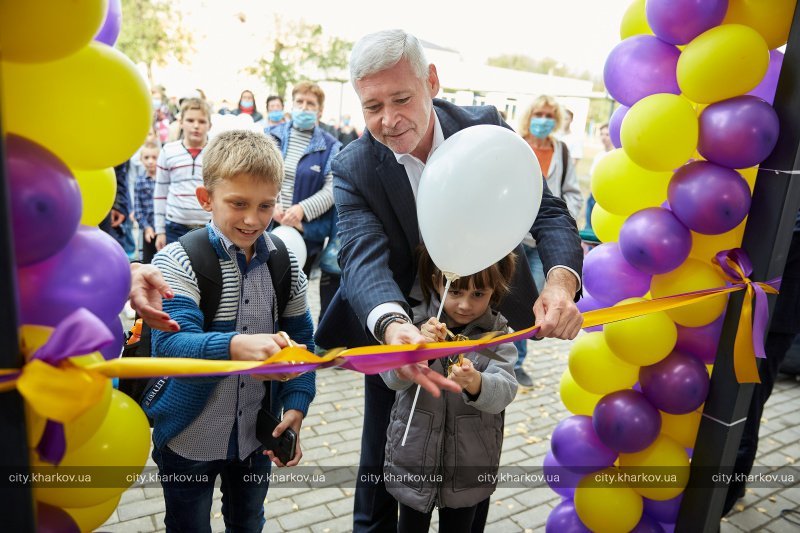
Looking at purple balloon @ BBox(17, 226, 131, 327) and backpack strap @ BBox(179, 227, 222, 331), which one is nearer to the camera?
purple balloon @ BBox(17, 226, 131, 327)

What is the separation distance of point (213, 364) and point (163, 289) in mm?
405

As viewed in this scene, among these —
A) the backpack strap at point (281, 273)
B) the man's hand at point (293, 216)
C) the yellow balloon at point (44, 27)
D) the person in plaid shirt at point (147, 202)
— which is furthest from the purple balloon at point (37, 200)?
the person in plaid shirt at point (147, 202)

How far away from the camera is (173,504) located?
211 centimetres

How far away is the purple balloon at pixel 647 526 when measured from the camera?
257cm

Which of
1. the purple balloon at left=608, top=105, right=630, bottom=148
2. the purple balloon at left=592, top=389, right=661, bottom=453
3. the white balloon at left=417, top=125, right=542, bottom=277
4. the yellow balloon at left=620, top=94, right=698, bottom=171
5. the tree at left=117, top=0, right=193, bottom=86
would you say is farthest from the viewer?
the tree at left=117, top=0, right=193, bottom=86

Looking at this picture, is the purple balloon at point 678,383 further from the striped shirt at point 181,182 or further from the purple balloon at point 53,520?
the striped shirt at point 181,182

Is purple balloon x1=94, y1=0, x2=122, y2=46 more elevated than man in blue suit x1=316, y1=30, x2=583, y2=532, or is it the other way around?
purple balloon x1=94, y1=0, x2=122, y2=46

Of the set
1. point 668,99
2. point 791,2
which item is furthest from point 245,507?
point 791,2

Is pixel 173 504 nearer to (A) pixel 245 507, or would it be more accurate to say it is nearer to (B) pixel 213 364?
(A) pixel 245 507

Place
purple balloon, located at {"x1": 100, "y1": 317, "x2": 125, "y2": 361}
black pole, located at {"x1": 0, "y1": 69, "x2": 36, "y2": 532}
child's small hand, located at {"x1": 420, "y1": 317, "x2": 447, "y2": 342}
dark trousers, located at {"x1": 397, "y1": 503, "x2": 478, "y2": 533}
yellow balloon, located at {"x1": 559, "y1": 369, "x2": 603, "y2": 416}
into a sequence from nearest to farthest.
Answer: black pole, located at {"x1": 0, "y1": 69, "x2": 36, "y2": 532}, purple balloon, located at {"x1": 100, "y1": 317, "x2": 125, "y2": 361}, child's small hand, located at {"x1": 420, "y1": 317, "x2": 447, "y2": 342}, dark trousers, located at {"x1": 397, "y1": 503, "x2": 478, "y2": 533}, yellow balloon, located at {"x1": 559, "y1": 369, "x2": 603, "y2": 416}

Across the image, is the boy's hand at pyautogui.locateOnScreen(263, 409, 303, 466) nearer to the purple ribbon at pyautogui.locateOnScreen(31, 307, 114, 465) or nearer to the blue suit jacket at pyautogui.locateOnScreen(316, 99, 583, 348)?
the blue suit jacket at pyautogui.locateOnScreen(316, 99, 583, 348)

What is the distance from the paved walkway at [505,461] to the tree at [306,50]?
74.4ft

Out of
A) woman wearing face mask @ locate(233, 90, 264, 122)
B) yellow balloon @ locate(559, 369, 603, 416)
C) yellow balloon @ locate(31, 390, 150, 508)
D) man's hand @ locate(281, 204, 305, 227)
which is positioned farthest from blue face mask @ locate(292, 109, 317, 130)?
woman wearing face mask @ locate(233, 90, 264, 122)

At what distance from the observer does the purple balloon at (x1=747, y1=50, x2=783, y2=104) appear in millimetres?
2328
